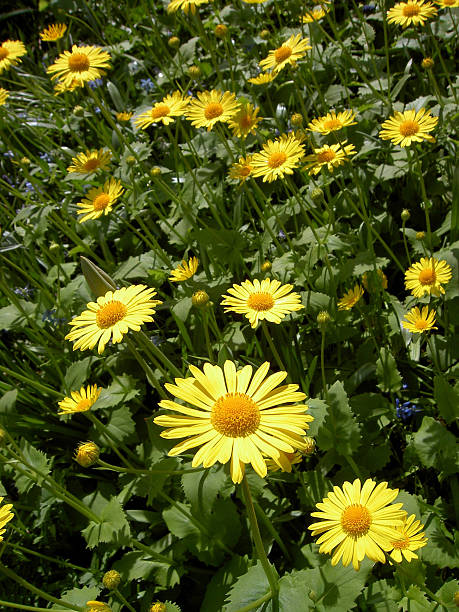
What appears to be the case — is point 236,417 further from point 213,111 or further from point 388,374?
point 213,111

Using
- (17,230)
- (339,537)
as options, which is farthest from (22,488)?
(17,230)

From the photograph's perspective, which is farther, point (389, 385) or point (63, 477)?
point (63, 477)

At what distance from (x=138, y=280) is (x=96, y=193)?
2.20 ft

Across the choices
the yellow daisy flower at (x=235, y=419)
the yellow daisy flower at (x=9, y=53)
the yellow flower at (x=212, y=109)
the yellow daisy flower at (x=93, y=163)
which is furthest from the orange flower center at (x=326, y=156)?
the yellow daisy flower at (x=9, y=53)

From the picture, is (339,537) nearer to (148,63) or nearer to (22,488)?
(22,488)

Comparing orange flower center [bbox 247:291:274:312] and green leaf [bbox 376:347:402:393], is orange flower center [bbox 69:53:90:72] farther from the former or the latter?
green leaf [bbox 376:347:402:393]

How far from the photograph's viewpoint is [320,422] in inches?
80.9

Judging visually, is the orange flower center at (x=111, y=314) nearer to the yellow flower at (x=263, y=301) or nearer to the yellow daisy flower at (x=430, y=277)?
the yellow flower at (x=263, y=301)

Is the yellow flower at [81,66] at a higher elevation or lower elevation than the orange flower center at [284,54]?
lower

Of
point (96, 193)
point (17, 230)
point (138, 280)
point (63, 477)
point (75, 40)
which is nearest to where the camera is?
point (63, 477)

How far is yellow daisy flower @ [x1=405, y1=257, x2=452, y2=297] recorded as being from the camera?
2.53 m

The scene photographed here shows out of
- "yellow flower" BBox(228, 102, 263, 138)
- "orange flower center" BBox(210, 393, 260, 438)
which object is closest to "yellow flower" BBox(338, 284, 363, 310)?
"yellow flower" BBox(228, 102, 263, 138)

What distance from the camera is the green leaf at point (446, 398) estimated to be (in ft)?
7.59

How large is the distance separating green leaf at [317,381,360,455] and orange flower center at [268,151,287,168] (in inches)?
47.7
